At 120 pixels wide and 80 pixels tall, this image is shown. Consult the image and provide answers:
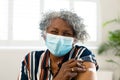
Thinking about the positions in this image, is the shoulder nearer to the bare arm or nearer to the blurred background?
the bare arm

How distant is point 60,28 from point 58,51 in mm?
164

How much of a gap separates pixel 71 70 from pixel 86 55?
175mm

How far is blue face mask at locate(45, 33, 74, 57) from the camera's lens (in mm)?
1441

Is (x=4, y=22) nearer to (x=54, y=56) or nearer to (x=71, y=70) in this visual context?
(x=54, y=56)

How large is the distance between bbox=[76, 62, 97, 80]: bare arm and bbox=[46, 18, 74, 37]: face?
8.4 inches

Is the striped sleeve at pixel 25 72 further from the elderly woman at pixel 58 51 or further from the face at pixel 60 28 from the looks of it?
the face at pixel 60 28

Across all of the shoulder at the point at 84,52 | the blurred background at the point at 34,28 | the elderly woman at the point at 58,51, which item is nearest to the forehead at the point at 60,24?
the elderly woman at the point at 58,51

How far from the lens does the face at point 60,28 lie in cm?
139

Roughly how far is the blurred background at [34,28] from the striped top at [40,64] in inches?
78.2

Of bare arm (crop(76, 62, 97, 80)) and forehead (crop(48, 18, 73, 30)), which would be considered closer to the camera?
bare arm (crop(76, 62, 97, 80))

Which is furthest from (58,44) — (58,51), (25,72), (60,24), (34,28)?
(34,28)

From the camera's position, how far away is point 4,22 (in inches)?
144

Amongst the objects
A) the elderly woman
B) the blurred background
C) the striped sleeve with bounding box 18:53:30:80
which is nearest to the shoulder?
the elderly woman

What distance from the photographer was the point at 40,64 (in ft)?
4.87
